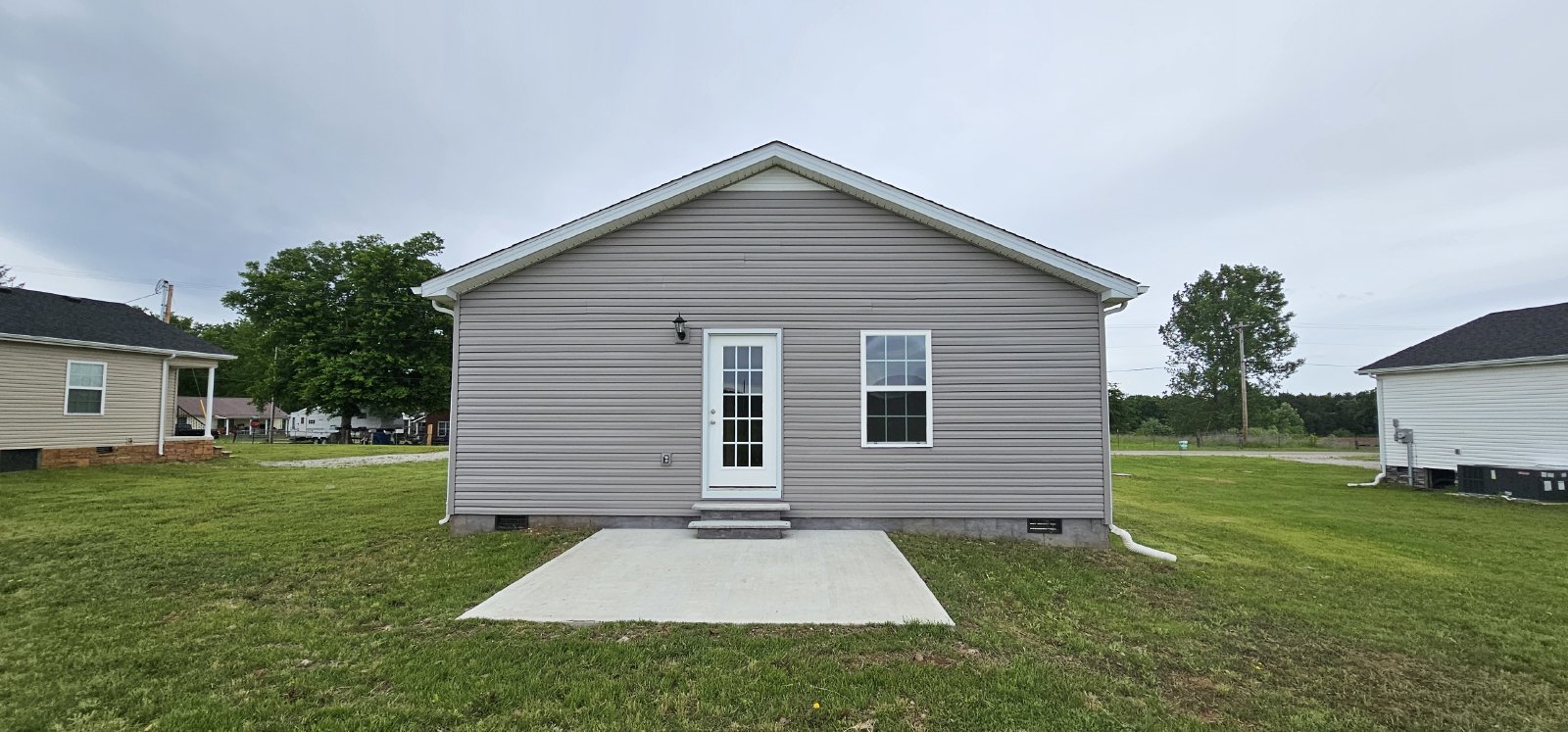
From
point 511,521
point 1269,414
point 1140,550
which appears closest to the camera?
point 1140,550

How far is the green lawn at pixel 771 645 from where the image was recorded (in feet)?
8.43

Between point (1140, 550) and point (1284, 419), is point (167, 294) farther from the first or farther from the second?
point (1284, 419)

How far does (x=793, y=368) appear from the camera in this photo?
6.31m

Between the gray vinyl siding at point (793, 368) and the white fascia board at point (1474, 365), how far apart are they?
1218 centimetres

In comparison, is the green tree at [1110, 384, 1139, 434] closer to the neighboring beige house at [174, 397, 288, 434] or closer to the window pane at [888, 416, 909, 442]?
the window pane at [888, 416, 909, 442]

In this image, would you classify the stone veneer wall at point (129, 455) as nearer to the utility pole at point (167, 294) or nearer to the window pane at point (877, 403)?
the window pane at point (877, 403)

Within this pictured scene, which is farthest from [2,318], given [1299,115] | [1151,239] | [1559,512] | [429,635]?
[1559,512]

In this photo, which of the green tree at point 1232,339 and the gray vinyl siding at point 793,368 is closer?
the gray vinyl siding at point 793,368

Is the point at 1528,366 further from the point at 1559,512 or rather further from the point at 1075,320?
the point at 1075,320

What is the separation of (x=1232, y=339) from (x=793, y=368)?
1742 inches

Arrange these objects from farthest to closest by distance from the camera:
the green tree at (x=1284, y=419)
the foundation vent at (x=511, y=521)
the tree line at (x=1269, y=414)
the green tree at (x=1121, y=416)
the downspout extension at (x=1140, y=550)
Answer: the green tree at (x=1121, y=416), the tree line at (x=1269, y=414), the green tree at (x=1284, y=419), the foundation vent at (x=511, y=521), the downspout extension at (x=1140, y=550)

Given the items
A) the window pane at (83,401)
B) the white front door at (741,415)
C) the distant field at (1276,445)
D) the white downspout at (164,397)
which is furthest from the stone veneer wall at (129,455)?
the distant field at (1276,445)

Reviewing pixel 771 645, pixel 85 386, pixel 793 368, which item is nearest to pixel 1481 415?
pixel 793 368

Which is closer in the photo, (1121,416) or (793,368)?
(793,368)
